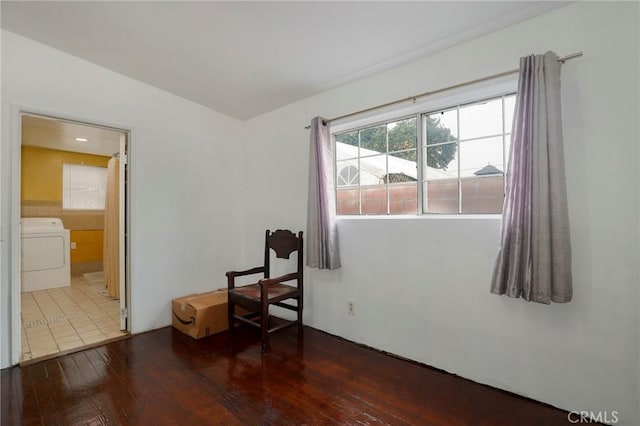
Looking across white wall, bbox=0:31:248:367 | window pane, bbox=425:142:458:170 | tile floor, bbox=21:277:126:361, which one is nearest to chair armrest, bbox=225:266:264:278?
white wall, bbox=0:31:248:367

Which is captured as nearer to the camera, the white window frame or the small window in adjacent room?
the white window frame

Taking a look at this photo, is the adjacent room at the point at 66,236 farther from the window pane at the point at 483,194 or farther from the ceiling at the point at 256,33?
the window pane at the point at 483,194

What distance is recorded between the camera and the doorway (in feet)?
9.12

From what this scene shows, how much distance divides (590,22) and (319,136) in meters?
1.87

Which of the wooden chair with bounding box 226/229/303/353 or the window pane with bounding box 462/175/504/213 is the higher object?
the window pane with bounding box 462/175/504/213

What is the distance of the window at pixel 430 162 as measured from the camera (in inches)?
79.5

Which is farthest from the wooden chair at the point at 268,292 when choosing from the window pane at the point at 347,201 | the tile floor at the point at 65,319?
the tile floor at the point at 65,319

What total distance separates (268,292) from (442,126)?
1.98 metres

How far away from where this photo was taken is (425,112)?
2.31m

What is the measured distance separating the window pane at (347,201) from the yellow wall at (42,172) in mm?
4914

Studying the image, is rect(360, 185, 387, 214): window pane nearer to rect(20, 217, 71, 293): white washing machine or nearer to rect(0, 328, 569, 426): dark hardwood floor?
rect(0, 328, 569, 426): dark hardwood floor

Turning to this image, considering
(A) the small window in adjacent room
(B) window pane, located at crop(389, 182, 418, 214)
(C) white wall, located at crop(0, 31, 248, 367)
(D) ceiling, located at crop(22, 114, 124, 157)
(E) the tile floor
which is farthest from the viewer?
(A) the small window in adjacent room

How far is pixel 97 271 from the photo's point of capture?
5.33 m

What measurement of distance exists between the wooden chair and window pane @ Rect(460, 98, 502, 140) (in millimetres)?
1670
